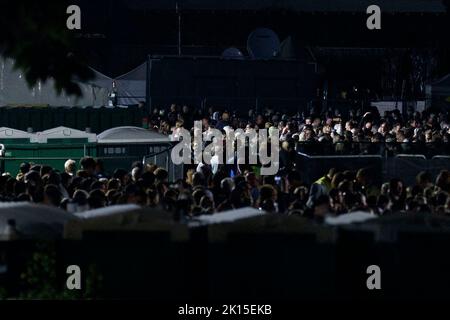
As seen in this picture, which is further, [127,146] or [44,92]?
[44,92]

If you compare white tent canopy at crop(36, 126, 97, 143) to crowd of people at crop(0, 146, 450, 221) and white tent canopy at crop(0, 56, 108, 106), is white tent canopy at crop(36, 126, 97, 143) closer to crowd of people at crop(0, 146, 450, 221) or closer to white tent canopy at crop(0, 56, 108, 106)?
crowd of people at crop(0, 146, 450, 221)

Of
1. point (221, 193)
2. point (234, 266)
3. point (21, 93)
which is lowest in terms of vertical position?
point (234, 266)

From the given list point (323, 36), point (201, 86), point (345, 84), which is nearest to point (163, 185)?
point (201, 86)

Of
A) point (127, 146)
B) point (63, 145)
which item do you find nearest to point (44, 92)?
point (63, 145)

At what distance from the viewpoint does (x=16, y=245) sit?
14.3 metres

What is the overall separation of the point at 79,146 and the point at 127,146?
3.08ft

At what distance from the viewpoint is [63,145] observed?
2942 cm

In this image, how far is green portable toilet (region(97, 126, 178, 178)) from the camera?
29156 millimetres

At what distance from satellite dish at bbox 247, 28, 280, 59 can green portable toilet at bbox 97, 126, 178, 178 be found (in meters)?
17.2

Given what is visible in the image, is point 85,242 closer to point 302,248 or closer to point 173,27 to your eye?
point 302,248

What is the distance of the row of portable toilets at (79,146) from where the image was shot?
2908 cm

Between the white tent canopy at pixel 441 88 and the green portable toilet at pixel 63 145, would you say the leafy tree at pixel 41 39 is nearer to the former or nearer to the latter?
the green portable toilet at pixel 63 145

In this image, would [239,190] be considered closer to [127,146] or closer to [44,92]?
[127,146]

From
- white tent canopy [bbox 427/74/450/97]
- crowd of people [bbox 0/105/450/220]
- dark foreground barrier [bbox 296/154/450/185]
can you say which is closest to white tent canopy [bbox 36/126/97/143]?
crowd of people [bbox 0/105/450/220]
